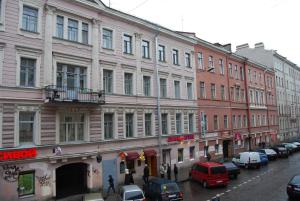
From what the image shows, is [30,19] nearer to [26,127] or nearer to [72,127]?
[26,127]

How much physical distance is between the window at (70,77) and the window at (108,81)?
6.58ft

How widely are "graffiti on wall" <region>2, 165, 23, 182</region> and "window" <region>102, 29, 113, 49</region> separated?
11.7 meters

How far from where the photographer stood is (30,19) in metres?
19.1

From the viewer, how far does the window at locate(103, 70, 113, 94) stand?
23.4m

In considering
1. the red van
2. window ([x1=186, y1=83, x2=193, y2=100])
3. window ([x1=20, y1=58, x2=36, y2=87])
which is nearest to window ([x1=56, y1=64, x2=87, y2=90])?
window ([x1=20, y1=58, x2=36, y2=87])

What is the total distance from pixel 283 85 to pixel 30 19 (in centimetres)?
5895

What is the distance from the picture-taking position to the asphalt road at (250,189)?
1842cm

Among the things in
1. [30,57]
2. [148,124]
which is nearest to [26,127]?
[30,57]

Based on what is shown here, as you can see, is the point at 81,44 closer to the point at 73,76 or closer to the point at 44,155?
the point at 73,76

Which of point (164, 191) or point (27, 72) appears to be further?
point (27, 72)

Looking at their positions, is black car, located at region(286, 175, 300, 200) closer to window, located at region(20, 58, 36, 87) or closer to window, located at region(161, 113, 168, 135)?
Answer: window, located at region(161, 113, 168, 135)

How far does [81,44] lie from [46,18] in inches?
125

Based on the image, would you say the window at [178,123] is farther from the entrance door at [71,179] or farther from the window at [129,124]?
the entrance door at [71,179]

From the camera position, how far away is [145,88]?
89.4ft
